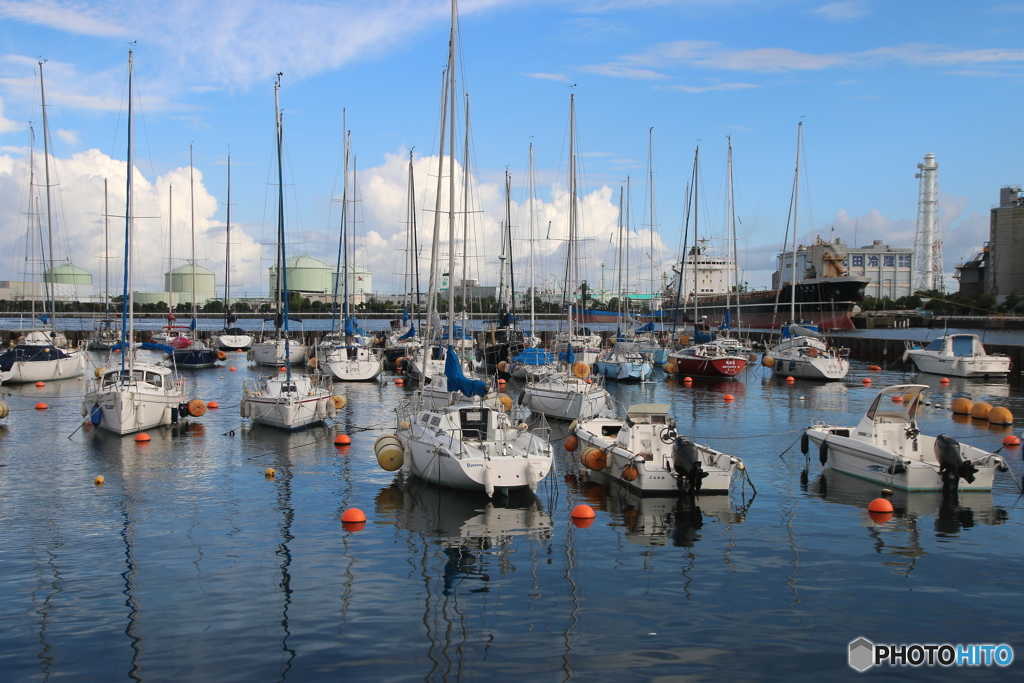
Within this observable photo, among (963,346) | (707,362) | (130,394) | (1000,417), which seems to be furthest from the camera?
(963,346)

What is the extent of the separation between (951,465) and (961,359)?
38016 mm

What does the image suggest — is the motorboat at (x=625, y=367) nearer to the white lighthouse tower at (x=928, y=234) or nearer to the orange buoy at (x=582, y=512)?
the orange buoy at (x=582, y=512)

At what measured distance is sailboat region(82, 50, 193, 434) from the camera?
29.2 m

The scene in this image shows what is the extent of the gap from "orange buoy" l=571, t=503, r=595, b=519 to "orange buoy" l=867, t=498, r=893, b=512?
6.98 metres

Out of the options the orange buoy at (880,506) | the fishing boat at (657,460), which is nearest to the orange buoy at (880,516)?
the orange buoy at (880,506)

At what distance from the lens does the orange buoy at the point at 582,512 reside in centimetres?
1859

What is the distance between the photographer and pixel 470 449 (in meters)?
20.2

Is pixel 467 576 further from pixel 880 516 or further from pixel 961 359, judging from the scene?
pixel 961 359

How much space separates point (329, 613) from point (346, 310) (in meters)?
47.5

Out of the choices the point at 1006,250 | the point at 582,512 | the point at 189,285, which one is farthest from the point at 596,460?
the point at 189,285

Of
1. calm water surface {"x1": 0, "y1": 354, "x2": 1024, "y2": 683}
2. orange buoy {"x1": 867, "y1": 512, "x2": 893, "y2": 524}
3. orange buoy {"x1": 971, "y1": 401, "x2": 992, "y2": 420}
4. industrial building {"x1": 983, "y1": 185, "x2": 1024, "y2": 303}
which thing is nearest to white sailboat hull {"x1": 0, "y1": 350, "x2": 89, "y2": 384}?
calm water surface {"x1": 0, "y1": 354, "x2": 1024, "y2": 683}

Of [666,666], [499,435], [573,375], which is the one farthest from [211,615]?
[573,375]

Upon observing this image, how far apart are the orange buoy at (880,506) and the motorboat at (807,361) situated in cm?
3332

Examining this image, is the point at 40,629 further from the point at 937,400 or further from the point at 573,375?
the point at 937,400
